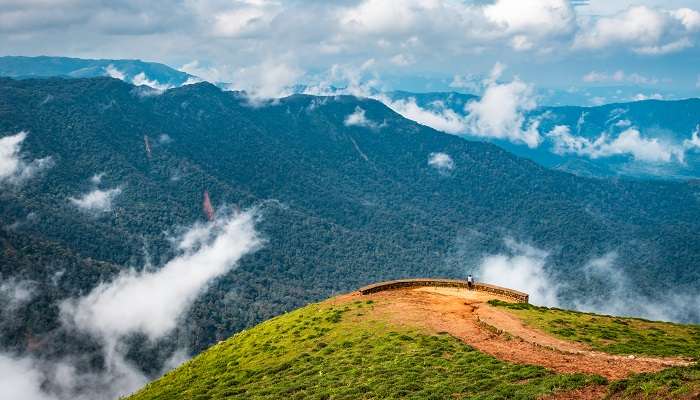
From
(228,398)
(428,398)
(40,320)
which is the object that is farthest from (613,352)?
(40,320)

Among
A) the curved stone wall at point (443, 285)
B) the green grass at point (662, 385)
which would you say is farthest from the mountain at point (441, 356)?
the curved stone wall at point (443, 285)

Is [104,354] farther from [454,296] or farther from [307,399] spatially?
[307,399]

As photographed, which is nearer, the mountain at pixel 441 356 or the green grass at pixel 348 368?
the mountain at pixel 441 356

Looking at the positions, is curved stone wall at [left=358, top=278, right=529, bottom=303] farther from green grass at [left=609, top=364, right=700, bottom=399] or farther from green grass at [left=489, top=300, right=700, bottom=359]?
green grass at [left=609, top=364, right=700, bottom=399]

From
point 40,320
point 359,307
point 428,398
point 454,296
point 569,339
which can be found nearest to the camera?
point 428,398

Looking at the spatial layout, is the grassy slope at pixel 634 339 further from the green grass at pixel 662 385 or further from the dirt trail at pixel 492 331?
the dirt trail at pixel 492 331

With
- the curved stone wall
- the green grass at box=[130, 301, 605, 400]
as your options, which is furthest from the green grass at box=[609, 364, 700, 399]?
the curved stone wall
